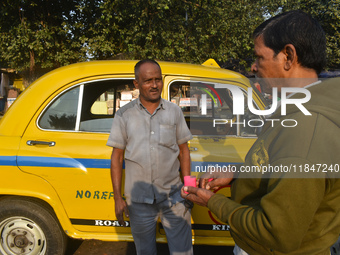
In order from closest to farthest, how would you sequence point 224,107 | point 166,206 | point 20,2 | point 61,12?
point 166,206
point 224,107
point 20,2
point 61,12

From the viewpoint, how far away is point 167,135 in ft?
7.50

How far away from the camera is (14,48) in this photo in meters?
10.4

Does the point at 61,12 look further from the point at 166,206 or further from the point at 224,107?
the point at 166,206

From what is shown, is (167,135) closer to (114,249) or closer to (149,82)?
(149,82)

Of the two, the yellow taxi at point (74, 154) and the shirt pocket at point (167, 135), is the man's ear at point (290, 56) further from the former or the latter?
the yellow taxi at point (74, 154)

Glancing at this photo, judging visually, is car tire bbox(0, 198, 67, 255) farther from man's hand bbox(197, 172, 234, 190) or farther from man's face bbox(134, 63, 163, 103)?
man's hand bbox(197, 172, 234, 190)

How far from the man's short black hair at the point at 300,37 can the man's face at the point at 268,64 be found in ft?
0.07

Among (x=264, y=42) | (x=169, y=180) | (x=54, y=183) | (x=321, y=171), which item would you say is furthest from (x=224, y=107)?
(x=321, y=171)

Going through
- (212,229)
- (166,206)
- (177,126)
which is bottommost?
(212,229)

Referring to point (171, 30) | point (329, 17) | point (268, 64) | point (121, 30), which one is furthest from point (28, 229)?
point (329, 17)

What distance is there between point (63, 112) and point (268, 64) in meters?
2.15

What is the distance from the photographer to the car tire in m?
2.78

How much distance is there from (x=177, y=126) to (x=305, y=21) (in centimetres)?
135

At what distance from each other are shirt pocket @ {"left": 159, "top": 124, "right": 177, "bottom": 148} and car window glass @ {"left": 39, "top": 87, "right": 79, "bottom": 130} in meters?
1.02
